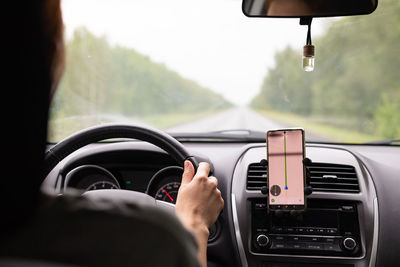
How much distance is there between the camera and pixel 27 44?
79cm

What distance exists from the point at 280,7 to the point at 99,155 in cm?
152

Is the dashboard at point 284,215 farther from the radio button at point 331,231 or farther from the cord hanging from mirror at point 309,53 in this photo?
the cord hanging from mirror at point 309,53

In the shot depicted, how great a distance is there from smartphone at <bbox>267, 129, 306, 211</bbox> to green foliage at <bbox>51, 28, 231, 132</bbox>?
147 centimetres

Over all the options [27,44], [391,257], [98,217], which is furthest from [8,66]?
[391,257]

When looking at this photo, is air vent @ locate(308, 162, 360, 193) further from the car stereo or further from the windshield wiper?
the windshield wiper

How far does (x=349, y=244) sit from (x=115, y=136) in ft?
4.98

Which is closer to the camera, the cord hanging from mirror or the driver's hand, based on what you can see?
the driver's hand

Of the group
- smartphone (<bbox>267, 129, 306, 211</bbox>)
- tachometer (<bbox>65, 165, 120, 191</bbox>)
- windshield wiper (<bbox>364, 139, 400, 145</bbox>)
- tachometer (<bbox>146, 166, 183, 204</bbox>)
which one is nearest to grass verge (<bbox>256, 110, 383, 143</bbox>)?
windshield wiper (<bbox>364, 139, 400, 145</bbox>)

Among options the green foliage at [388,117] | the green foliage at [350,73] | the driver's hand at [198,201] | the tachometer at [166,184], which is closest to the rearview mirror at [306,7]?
the green foliage at [350,73]

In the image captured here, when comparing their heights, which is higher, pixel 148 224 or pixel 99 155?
pixel 148 224

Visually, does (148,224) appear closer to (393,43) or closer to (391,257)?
(391,257)

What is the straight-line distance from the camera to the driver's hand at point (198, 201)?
1.61 m

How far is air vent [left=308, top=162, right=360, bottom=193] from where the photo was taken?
2.75 m

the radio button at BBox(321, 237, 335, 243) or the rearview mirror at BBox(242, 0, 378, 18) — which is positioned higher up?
the rearview mirror at BBox(242, 0, 378, 18)
